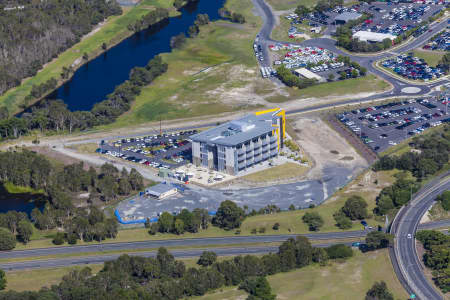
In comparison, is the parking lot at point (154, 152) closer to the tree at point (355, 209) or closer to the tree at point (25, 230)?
the tree at point (25, 230)

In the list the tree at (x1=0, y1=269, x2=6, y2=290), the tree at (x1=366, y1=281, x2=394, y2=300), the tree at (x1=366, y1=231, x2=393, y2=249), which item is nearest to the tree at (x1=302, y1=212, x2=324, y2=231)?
the tree at (x1=366, y1=231, x2=393, y2=249)

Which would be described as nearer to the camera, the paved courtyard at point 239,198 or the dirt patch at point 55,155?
the paved courtyard at point 239,198

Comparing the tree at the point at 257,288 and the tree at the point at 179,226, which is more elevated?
the tree at the point at 179,226

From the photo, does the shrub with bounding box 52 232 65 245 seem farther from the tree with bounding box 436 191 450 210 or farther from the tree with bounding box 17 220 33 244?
the tree with bounding box 436 191 450 210

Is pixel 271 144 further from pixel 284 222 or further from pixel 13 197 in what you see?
pixel 13 197

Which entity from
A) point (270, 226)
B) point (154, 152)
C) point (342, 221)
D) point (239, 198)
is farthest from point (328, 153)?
point (154, 152)

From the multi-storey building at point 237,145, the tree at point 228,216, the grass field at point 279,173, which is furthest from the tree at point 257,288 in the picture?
the multi-storey building at point 237,145

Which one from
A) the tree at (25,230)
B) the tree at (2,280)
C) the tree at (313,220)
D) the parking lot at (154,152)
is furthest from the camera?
the parking lot at (154,152)
